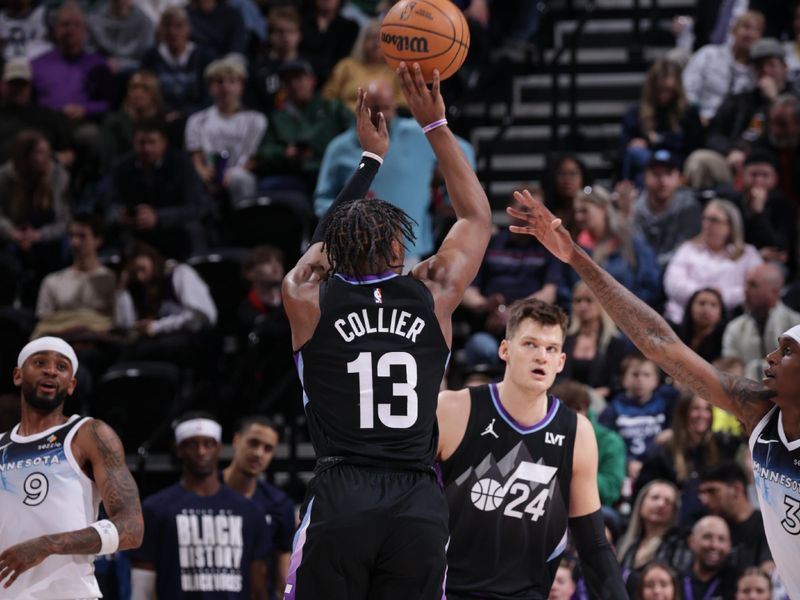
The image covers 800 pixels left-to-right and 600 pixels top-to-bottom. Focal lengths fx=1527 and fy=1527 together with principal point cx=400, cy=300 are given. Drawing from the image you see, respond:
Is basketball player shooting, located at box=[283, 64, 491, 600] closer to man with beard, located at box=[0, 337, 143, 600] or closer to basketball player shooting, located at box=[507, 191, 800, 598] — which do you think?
basketball player shooting, located at box=[507, 191, 800, 598]

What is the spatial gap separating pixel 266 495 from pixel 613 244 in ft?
12.6

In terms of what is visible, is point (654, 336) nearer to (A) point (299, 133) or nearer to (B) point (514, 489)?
(B) point (514, 489)

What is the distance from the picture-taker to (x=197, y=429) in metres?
10.1

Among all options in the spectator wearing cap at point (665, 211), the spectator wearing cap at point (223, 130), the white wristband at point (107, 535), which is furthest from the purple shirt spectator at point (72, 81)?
the white wristband at point (107, 535)

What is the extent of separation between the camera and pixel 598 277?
6617mm

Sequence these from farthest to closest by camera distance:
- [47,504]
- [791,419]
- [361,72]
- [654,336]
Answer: [361,72]
[47,504]
[654,336]
[791,419]

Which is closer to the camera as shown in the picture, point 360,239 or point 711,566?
point 360,239

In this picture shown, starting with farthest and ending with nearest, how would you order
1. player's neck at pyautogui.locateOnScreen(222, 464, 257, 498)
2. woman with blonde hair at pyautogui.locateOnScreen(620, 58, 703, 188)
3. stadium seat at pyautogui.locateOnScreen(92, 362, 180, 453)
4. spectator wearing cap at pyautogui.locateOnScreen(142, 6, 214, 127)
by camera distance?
spectator wearing cap at pyautogui.locateOnScreen(142, 6, 214, 127)
woman with blonde hair at pyautogui.locateOnScreen(620, 58, 703, 188)
stadium seat at pyautogui.locateOnScreen(92, 362, 180, 453)
player's neck at pyautogui.locateOnScreen(222, 464, 257, 498)

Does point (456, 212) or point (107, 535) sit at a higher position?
point (456, 212)

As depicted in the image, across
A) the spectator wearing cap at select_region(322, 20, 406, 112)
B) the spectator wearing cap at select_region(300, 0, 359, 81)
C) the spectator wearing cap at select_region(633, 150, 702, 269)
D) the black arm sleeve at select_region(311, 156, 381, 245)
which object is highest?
the spectator wearing cap at select_region(300, 0, 359, 81)

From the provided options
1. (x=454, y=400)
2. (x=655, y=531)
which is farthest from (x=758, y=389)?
(x=655, y=531)

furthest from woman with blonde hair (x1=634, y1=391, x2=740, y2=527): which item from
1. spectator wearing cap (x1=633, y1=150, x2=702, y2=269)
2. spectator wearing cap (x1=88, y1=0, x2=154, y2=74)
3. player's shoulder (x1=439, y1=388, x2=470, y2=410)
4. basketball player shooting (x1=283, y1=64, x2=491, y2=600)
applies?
spectator wearing cap (x1=88, y1=0, x2=154, y2=74)

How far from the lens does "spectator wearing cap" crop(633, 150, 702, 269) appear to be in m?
13.2

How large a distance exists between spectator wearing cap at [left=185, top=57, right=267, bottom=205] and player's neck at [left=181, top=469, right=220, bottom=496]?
15.0 ft
